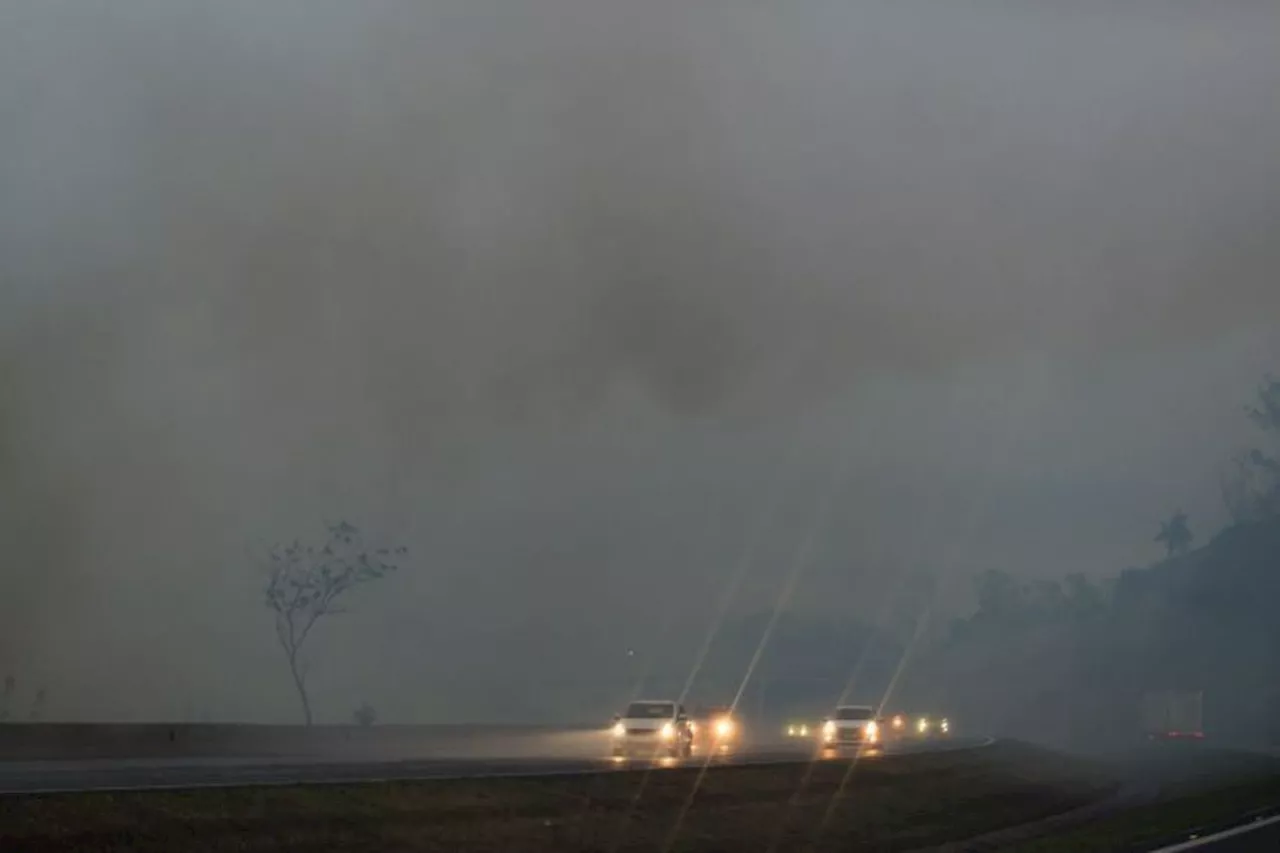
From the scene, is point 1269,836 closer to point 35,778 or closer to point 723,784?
point 723,784

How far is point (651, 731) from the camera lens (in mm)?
61469

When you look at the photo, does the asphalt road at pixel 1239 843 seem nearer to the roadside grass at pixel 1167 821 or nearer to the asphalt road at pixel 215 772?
the roadside grass at pixel 1167 821

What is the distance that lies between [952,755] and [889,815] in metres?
22.1

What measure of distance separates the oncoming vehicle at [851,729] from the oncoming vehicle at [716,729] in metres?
4.68

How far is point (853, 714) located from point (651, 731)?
2336 cm

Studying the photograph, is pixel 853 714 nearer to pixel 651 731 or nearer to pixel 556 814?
pixel 651 731

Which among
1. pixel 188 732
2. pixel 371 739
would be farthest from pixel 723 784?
pixel 371 739

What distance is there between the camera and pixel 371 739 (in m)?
72.2

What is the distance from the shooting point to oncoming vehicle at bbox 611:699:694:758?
61.4 m

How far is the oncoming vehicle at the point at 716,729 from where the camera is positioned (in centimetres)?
7400

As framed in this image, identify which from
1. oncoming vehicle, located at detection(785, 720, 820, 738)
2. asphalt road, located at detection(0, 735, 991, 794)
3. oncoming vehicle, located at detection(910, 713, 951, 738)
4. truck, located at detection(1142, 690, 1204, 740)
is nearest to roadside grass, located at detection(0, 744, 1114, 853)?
asphalt road, located at detection(0, 735, 991, 794)

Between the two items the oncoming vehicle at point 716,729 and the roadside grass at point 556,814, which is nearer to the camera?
the roadside grass at point 556,814

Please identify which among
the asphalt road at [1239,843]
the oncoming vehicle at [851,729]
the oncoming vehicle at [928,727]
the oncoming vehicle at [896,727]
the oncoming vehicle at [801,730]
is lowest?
the oncoming vehicle at [801,730]

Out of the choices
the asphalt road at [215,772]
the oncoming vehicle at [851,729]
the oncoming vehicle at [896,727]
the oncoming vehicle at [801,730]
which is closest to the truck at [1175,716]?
the oncoming vehicle at [896,727]
